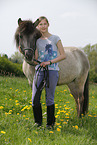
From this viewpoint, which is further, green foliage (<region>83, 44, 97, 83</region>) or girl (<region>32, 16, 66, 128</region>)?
green foliage (<region>83, 44, 97, 83</region>)

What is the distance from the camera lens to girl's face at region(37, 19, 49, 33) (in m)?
2.86

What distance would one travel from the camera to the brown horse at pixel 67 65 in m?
2.81

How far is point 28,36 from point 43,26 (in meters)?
0.34

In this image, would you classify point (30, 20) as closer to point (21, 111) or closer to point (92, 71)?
point (21, 111)

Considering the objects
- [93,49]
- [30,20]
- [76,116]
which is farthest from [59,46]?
[93,49]

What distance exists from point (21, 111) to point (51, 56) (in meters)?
2.19

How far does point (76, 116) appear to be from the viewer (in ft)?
13.7

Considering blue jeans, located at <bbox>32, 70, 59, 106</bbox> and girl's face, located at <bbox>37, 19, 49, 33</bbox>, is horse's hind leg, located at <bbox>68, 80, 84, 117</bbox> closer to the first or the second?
blue jeans, located at <bbox>32, 70, 59, 106</bbox>

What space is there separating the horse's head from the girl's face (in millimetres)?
71

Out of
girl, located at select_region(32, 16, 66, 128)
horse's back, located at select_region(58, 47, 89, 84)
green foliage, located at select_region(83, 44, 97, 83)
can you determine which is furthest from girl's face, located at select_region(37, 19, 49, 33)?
green foliage, located at select_region(83, 44, 97, 83)

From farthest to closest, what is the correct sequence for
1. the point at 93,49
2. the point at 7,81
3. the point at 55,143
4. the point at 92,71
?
1. the point at 93,49
2. the point at 92,71
3. the point at 7,81
4. the point at 55,143

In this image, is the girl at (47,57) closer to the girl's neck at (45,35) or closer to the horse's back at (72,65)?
the girl's neck at (45,35)

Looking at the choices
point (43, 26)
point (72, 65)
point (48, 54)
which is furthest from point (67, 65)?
point (43, 26)

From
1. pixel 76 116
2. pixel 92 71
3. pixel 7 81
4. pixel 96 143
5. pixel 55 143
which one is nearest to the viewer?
pixel 55 143
